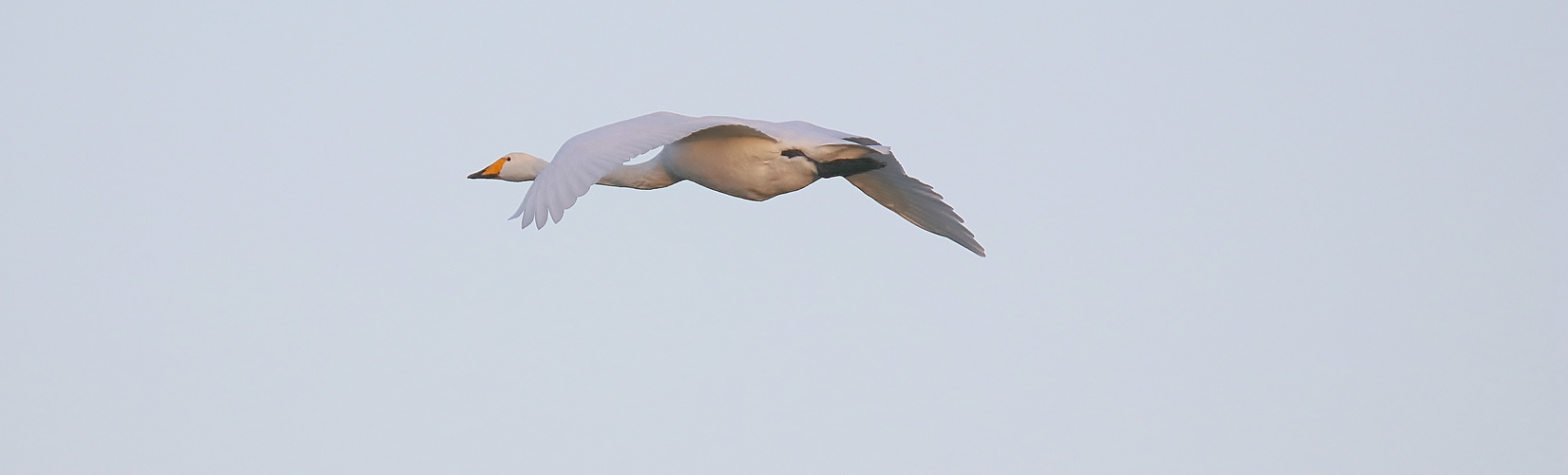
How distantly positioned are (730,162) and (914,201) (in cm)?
265

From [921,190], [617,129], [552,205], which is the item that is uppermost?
[921,190]

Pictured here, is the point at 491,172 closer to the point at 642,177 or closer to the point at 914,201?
the point at 642,177

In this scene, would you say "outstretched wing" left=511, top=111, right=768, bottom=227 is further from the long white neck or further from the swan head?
the swan head

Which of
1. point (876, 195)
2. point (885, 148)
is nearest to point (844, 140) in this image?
point (885, 148)

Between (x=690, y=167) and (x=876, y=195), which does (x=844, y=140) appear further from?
(x=876, y=195)

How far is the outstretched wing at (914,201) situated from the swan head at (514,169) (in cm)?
294

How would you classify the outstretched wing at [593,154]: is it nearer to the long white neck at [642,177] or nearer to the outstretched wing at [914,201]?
the long white neck at [642,177]

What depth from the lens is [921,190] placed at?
16312 millimetres

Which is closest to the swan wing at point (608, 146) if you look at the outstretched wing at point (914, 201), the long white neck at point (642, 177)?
the long white neck at point (642, 177)

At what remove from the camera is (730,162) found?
47.8ft

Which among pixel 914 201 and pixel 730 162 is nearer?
pixel 730 162

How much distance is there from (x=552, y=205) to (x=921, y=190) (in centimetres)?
549

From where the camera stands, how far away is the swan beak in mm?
15891

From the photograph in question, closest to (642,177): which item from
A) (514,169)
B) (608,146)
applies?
(514,169)
